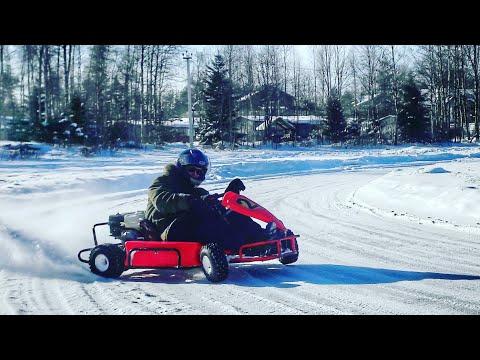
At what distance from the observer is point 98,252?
5605 mm

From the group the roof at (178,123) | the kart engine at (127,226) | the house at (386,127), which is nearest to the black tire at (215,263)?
the kart engine at (127,226)

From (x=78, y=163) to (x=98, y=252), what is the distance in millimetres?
17564

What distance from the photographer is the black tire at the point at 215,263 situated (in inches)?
202

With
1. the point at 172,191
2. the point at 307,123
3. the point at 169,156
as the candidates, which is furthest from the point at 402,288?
the point at 307,123

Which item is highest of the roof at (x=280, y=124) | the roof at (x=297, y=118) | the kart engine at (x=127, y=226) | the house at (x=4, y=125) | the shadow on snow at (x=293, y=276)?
the roof at (x=297, y=118)

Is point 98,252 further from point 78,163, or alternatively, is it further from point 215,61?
point 215,61

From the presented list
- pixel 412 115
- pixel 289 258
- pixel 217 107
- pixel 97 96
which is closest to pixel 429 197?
pixel 289 258

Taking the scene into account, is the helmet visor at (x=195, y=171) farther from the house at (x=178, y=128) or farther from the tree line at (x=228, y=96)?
the house at (x=178, y=128)

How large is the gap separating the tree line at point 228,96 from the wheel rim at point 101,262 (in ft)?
60.8

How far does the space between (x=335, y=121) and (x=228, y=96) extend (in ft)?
31.5

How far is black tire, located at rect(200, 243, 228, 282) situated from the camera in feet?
16.9

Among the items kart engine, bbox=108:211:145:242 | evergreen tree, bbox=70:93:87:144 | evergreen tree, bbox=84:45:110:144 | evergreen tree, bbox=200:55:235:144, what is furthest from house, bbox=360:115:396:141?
kart engine, bbox=108:211:145:242

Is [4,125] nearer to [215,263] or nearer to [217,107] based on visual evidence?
[217,107]

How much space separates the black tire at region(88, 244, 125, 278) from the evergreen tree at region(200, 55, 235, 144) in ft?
95.9
